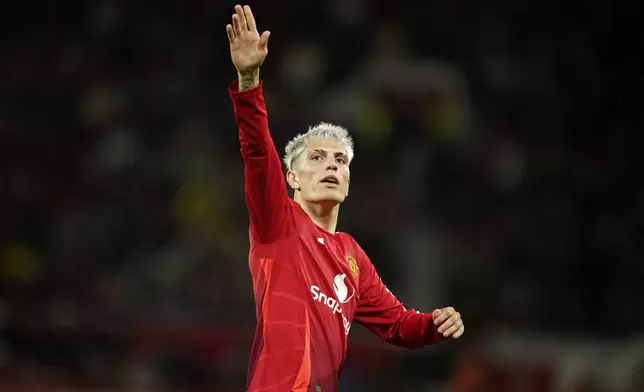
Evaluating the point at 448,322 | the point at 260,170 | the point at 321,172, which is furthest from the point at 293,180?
the point at 448,322

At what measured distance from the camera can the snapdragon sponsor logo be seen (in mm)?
4375

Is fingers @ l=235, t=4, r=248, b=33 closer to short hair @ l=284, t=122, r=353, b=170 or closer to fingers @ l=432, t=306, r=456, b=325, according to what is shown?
short hair @ l=284, t=122, r=353, b=170

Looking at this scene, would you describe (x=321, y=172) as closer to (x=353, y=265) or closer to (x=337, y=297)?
(x=353, y=265)

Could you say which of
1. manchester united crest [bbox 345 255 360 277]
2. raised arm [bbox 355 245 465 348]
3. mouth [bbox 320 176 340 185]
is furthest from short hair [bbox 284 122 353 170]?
raised arm [bbox 355 245 465 348]

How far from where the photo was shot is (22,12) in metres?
11.6

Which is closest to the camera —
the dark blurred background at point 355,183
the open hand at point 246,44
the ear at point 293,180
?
the open hand at point 246,44

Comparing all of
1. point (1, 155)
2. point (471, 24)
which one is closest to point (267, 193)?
point (1, 155)

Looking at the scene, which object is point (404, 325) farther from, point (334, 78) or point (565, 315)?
point (334, 78)

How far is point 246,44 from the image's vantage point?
392cm

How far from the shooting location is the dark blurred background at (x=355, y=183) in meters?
8.16

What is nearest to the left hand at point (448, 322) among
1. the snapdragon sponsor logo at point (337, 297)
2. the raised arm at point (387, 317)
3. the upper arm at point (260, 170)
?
the raised arm at point (387, 317)

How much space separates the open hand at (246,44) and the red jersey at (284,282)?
Result: 10cm

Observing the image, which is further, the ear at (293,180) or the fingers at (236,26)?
the ear at (293,180)

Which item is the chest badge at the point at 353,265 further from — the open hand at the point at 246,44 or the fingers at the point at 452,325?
the open hand at the point at 246,44
